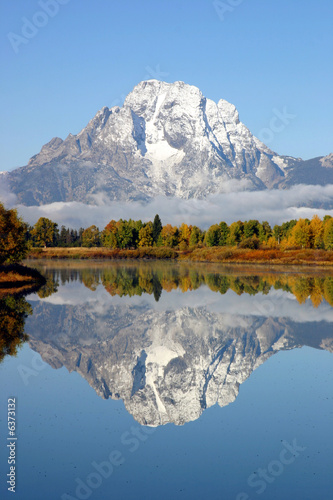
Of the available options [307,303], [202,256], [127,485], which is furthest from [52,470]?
[202,256]

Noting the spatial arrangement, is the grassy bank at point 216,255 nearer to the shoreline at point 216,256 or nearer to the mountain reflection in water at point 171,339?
the shoreline at point 216,256

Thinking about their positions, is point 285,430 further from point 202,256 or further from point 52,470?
point 202,256

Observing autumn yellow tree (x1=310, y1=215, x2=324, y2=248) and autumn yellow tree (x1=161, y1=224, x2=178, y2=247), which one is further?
autumn yellow tree (x1=161, y1=224, x2=178, y2=247)

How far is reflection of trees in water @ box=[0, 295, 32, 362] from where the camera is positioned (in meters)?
21.5

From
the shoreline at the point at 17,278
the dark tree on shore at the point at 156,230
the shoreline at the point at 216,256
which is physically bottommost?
the shoreline at the point at 216,256

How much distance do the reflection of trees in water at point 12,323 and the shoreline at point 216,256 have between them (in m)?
74.0

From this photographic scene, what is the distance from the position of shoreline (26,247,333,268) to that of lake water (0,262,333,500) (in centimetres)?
7839

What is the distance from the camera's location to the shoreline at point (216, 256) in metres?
106

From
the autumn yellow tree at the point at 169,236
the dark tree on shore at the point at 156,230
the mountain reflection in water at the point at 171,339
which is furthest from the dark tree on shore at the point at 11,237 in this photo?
the dark tree on shore at the point at 156,230

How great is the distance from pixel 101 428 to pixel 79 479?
8.63 feet

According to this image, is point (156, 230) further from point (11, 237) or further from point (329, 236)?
point (11, 237)

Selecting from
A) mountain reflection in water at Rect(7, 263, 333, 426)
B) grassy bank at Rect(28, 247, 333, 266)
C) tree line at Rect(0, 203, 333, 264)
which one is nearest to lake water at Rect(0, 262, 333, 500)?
mountain reflection in water at Rect(7, 263, 333, 426)

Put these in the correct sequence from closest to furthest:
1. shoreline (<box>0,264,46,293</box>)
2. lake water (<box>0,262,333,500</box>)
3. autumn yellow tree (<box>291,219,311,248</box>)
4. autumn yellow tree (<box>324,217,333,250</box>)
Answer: lake water (<box>0,262,333,500</box>) < shoreline (<box>0,264,46,293</box>) < autumn yellow tree (<box>324,217,333,250</box>) < autumn yellow tree (<box>291,219,311,248</box>)

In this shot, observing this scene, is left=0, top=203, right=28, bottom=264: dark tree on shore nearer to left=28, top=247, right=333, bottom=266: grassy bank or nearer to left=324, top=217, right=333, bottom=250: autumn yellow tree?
left=28, top=247, right=333, bottom=266: grassy bank
